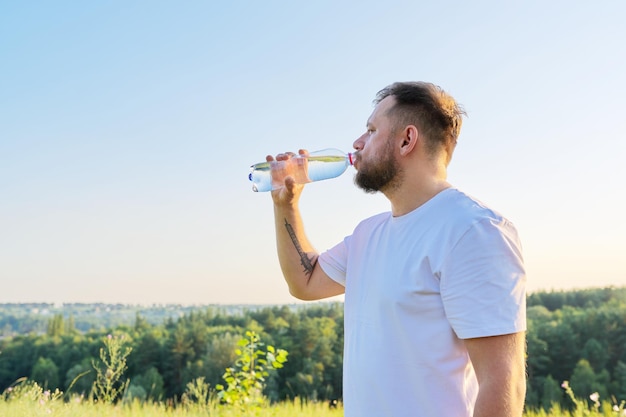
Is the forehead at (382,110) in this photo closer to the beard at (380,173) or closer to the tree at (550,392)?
the beard at (380,173)

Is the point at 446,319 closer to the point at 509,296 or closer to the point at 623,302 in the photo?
the point at 509,296

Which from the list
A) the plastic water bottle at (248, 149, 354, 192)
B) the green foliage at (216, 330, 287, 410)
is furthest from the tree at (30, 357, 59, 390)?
the plastic water bottle at (248, 149, 354, 192)

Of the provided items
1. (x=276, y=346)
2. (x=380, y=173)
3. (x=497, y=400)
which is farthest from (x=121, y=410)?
(x=276, y=346)

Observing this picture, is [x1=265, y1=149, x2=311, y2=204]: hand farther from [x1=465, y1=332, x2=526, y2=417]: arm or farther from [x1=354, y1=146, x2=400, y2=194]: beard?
[x1=465, y1=332, x2=526, y2=417]: arm

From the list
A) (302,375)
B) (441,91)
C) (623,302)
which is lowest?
(302,375)

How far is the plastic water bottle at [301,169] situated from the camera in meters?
2.82

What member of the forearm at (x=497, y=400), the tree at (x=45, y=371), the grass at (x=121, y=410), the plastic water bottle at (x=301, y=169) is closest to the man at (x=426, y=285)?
the forearm at (x=497, y=400)

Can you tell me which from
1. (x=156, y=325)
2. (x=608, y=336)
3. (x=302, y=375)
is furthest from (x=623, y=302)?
(x=156, y=325)

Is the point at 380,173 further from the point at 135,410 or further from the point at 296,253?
the point at 135,410

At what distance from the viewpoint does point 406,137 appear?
7.20 feet

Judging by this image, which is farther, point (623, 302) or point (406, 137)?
point (623, 302)

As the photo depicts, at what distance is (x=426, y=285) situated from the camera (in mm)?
1873

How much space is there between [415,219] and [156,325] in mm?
45152

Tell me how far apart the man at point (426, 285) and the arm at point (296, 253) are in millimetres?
262
